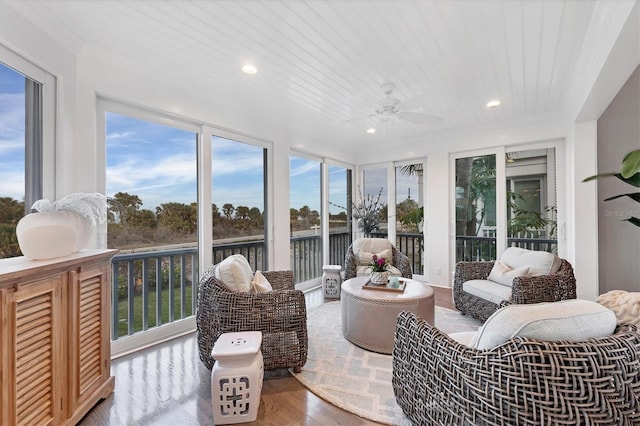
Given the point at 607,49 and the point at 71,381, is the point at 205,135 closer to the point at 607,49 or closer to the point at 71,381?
the point at 71,381

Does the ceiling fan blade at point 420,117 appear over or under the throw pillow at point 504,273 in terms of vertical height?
over

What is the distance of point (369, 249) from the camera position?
4508 mm

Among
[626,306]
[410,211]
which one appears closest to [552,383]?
[626,306]

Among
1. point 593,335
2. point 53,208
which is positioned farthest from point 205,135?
point 593,335

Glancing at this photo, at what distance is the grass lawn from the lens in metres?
2.89

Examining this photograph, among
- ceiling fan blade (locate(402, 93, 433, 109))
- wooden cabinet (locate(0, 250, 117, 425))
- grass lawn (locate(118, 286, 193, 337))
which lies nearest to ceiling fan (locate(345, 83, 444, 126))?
ceiling fan blade (locate(402, 93, 433, 109))

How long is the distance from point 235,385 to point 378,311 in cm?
136

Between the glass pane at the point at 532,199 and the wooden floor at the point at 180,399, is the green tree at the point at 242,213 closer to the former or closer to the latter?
the wooden floor at the point at 180,399

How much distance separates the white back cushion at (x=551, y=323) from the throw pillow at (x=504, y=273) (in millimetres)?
1917

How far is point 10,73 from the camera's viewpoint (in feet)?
6.20

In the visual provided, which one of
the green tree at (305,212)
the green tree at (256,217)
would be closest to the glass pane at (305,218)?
the green tree at (305,212)

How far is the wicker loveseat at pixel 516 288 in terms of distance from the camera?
270cm

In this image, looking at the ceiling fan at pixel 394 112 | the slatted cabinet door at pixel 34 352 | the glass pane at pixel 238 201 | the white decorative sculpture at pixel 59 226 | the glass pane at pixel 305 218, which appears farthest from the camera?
the glass pane at pixel 305 218

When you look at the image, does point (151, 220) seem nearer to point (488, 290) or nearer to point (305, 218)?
point (305, 218)
